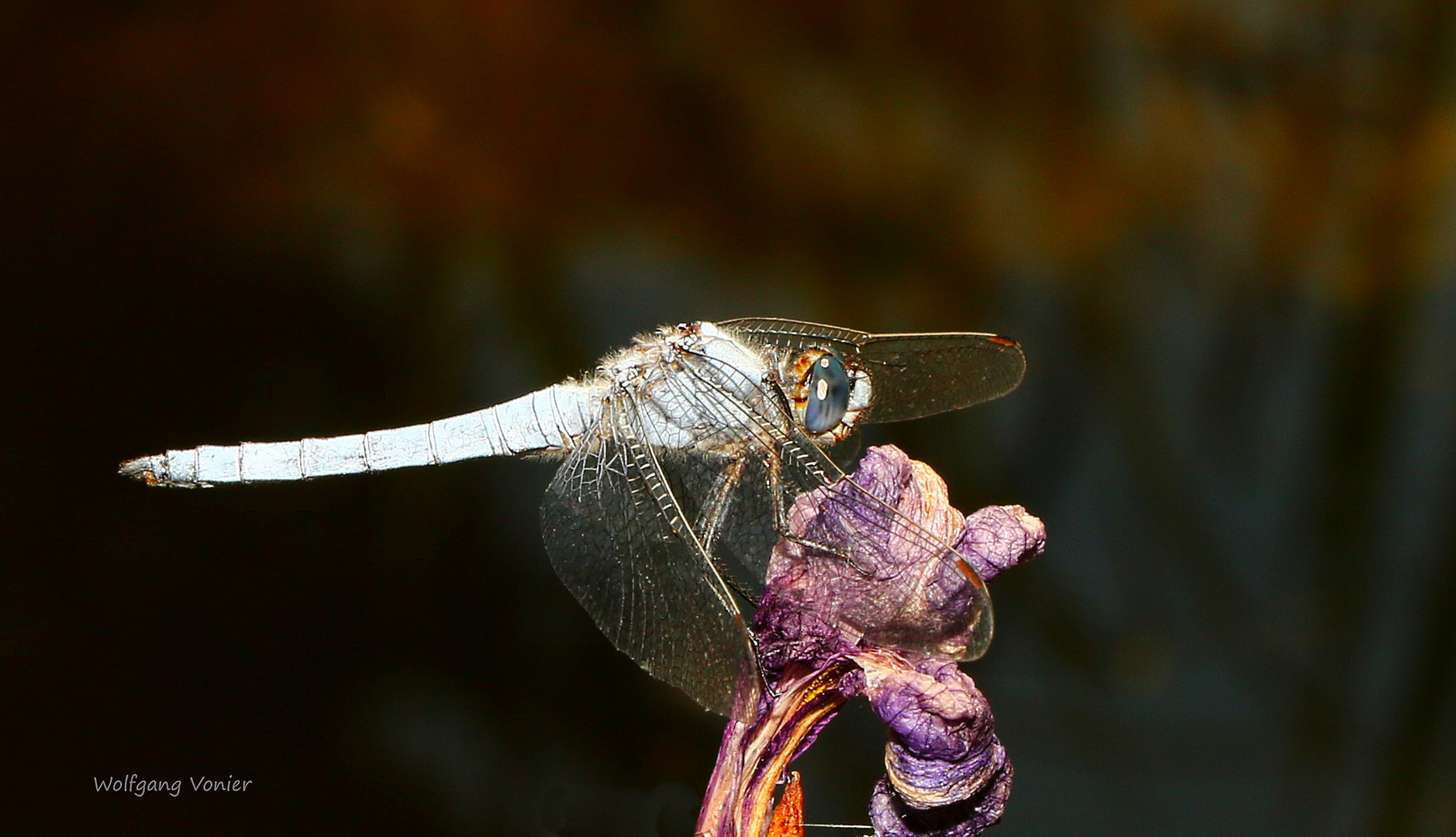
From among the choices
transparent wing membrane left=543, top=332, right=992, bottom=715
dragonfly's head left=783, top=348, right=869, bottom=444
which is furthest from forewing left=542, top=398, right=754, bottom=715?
dragonfly's head left=783, top=348, right=869, bottom=444

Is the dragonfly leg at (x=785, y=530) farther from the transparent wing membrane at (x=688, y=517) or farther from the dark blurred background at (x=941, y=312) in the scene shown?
the dark blurred background at (x=941, y=312)

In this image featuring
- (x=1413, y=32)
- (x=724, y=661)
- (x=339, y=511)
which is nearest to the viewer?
(x=724, y=661)

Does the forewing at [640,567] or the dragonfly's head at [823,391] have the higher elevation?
the dragonfly's head at [823,391]

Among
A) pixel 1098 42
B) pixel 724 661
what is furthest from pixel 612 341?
pixel 1098 42

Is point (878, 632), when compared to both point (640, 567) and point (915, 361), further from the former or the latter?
point (915, 361)

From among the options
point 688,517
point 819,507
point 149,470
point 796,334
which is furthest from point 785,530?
point 149,470

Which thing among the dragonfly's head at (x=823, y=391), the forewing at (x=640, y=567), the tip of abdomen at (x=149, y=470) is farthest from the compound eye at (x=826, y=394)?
the tip of abdomen at (x=149, y=470)

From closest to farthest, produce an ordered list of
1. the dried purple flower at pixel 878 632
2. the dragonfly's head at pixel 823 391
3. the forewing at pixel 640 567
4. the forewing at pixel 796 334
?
1. the dried purple flower at pixel 878 632
2. the forewing at pixel 640 567
3. the dragonfly's head at pixel 823 391
4. the forewing at pixel 796 334

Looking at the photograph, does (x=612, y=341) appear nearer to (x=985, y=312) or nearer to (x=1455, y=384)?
(x=985, y=312)
